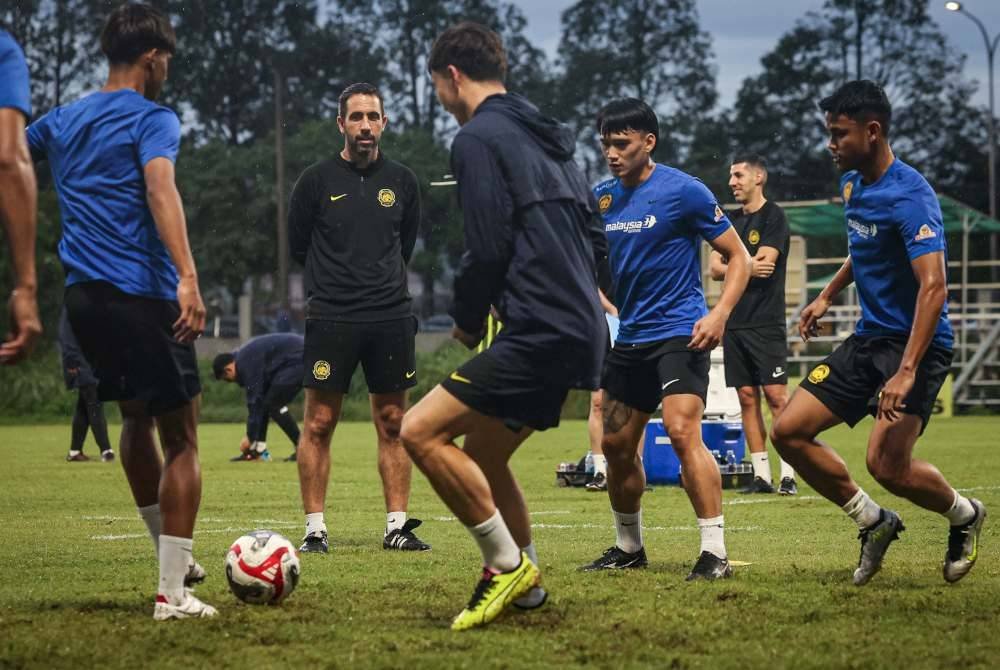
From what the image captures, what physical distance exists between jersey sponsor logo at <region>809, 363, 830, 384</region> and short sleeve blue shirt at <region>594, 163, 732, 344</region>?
64cm

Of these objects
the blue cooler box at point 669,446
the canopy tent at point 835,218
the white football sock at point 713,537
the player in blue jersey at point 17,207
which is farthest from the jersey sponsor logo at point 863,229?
the canopy tent at point 835,218

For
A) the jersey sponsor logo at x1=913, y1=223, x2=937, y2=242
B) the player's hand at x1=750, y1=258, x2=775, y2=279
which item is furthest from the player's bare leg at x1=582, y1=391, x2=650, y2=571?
the player's hand at x1=750, y1=258, x2=775, y2=279

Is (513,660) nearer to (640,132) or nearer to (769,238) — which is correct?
(640,132)

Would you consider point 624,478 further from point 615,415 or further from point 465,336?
point 465,336

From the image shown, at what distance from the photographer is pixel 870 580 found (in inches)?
277

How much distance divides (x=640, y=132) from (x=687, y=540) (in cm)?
263

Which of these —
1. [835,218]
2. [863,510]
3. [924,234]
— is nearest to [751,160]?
[863,510]

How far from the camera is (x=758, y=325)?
12.8 metres

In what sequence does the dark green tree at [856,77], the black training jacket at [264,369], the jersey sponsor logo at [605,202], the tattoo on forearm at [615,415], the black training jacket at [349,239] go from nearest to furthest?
the tattoo on forearm at [615,415], the jersey sponsor logo at [605,202], the black training jacket at [349,239], the black training jacket at [264,369], the dark green tree at [856,77]

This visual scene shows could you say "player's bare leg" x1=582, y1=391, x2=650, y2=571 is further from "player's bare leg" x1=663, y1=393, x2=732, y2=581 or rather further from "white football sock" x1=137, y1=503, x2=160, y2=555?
"white football sock" x1=137, y1=503, x2=160, y2=555

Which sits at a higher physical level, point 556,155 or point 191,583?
point 556,155

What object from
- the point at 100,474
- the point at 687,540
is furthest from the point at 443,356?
the point at 687,540

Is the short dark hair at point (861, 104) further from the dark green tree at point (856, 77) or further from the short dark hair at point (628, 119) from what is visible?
the dark green tree at point (856, 77)

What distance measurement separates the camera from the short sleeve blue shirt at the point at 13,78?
5.42 metres
